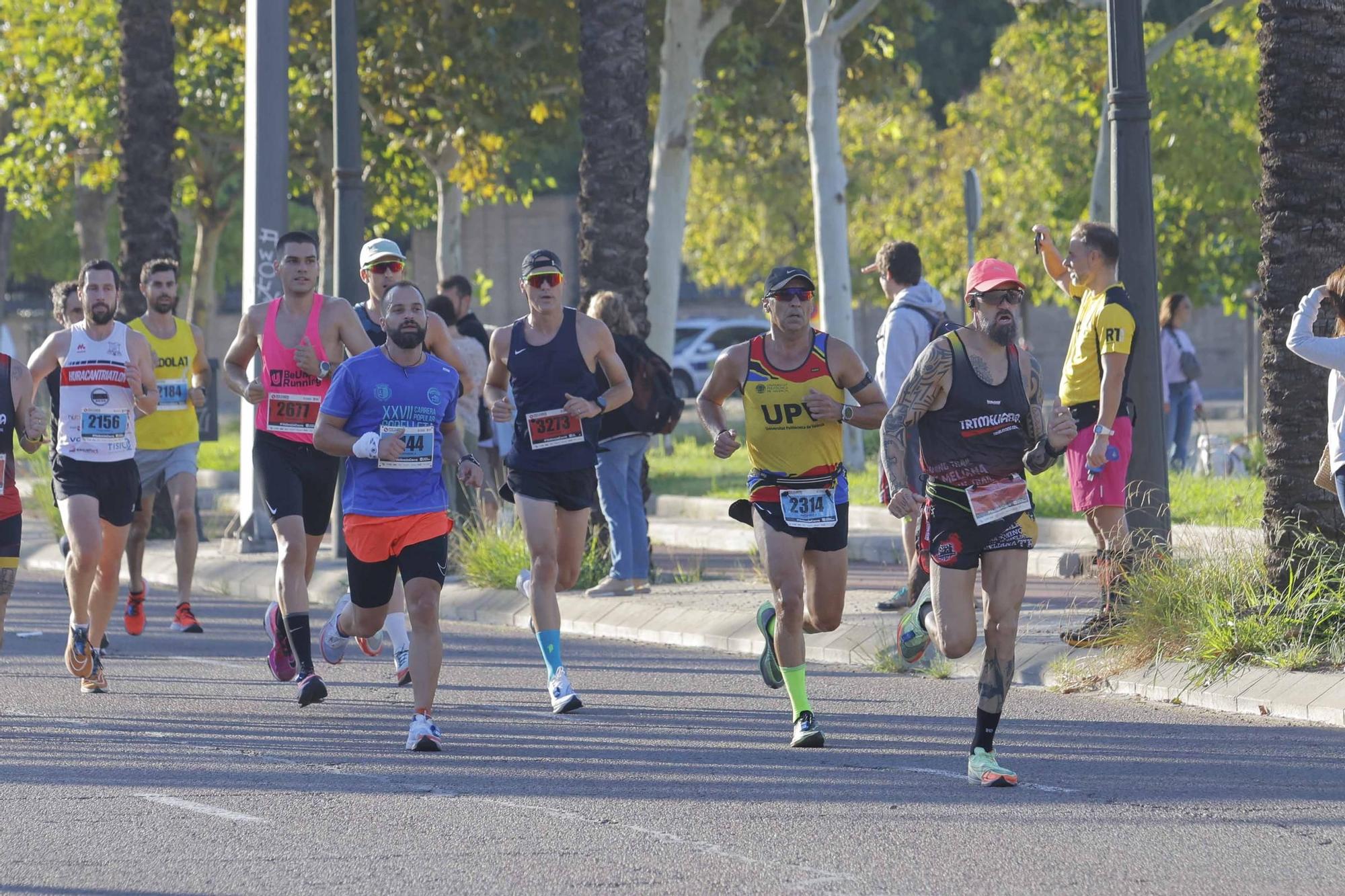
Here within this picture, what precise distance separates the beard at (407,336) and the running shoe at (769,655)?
1.84 metres

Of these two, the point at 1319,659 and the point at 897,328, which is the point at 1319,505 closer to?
the point at 1319,659

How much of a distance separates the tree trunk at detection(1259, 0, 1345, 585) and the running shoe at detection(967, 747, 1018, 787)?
2977mm

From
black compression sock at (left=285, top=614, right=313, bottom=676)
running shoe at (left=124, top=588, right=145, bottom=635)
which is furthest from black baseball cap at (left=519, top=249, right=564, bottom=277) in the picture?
running shoe at (left=124, top=588, right=145, bottom=635)

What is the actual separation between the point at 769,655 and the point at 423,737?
1.64m

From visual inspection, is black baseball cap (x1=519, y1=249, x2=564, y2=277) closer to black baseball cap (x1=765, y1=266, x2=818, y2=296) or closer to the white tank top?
black baseball cap (x1=765, y1=266, x2=818, y2=296)

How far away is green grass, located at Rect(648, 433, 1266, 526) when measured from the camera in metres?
14.7

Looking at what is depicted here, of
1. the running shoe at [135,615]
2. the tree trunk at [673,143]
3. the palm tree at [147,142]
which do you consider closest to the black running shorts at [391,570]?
the running shoe at [135,615]

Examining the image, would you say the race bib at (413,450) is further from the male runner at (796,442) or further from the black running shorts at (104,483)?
the black running shorts at (104,483)

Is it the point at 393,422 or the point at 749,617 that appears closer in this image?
the point at 393,422

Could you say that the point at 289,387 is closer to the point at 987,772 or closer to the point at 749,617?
the point at 749,617

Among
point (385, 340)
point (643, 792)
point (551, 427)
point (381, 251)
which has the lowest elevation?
point (643, 792)

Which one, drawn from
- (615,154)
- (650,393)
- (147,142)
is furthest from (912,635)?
(147,142)

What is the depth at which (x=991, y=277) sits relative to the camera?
765 cm

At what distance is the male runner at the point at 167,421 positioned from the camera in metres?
12.1
